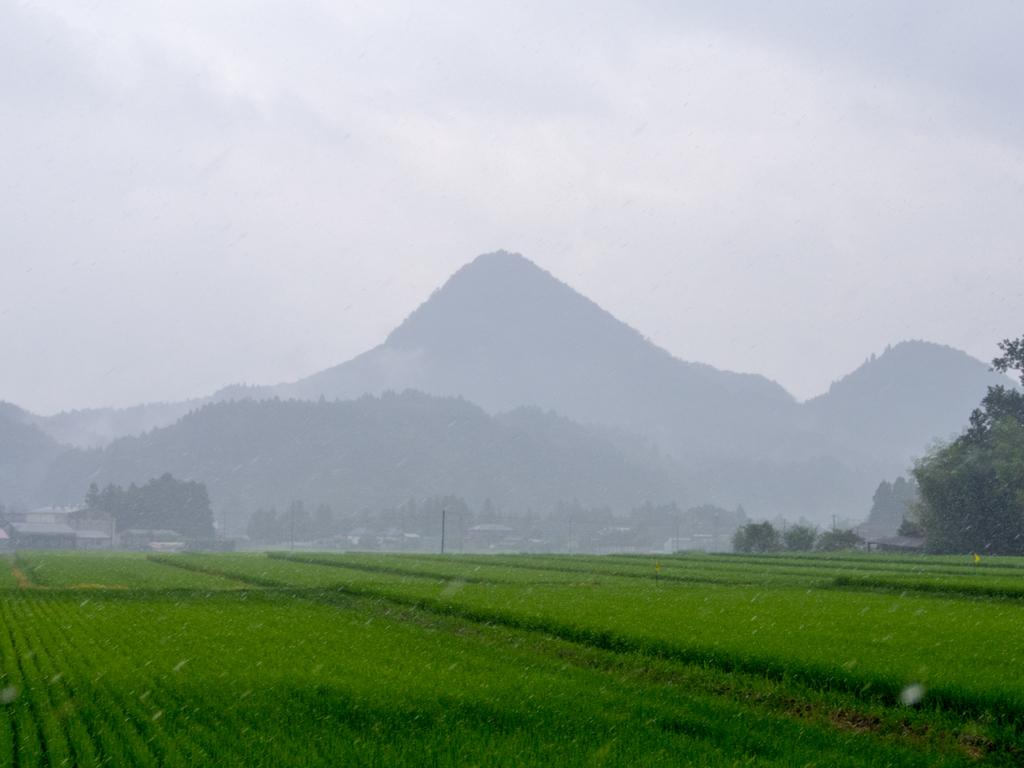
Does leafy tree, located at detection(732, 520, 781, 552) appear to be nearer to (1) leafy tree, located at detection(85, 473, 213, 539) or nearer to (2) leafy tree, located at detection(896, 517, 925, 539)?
(2) leafy tree, located at detection(896, 517, 925, 539)

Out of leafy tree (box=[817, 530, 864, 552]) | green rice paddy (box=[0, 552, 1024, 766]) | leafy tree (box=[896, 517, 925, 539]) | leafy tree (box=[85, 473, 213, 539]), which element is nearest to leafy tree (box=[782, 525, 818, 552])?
leafy tree (box=[817, 530, 864, 552])

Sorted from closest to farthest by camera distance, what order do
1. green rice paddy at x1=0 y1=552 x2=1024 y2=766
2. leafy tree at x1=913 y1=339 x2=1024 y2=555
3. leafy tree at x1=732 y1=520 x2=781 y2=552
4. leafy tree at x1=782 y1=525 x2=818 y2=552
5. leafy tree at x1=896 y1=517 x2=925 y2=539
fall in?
green rice paddy at x1=0 y1=552 x2=1024 y2=766 < leafy tree at x1=913 y1=339 x2=1024 y2=555 < leafy tree at x1=896 y1=517 x2=925 y2=539 < leafy tree at x1=782 y1=525 x2=818 y2=552 < leafy tree at x1=732 y1=520 x2=781 y2=552

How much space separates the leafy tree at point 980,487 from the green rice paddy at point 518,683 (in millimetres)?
40945

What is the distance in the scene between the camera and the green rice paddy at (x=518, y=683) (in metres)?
9.39

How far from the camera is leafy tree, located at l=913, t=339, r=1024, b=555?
60.0 metres

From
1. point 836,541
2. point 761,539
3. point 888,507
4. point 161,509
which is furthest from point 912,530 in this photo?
point 161,509

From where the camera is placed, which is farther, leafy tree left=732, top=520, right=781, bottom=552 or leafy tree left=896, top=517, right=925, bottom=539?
leafy tree left=732, top=520, right=781, bottom=552

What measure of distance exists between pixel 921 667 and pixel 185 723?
10.3m

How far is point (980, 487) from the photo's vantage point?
61.9 meters

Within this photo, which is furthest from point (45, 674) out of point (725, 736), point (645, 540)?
point (645, 540)

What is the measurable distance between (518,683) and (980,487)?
5942cm

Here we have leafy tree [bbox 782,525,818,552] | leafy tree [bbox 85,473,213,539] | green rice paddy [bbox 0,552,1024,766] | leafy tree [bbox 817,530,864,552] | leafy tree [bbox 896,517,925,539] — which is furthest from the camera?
leafy tree [bbox 85,473,213,539]

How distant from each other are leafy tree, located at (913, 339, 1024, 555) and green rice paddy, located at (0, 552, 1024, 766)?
40.9 metres

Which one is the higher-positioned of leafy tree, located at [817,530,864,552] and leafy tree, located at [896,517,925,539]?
leafy tree, located at [896,517,925,539]
